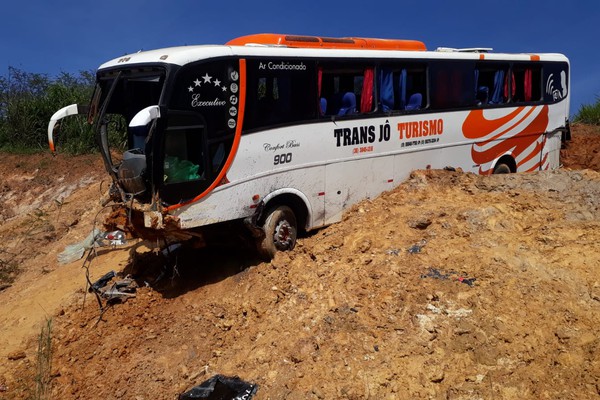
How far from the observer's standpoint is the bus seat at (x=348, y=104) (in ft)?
28.3

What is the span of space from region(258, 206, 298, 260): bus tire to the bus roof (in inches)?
82.7

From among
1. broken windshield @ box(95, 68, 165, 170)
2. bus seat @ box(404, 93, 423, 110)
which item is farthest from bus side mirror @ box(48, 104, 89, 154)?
bus seat @ box(404, 93, 423, 110)

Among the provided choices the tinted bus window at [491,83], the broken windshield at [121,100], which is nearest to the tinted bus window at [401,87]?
the tinted bus window at [491,83]

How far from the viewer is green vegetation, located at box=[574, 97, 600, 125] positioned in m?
18.3

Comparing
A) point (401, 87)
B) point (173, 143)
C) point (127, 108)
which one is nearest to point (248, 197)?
point (173, 143)

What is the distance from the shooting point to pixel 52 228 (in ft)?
38.5

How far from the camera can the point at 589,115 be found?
18562 mm

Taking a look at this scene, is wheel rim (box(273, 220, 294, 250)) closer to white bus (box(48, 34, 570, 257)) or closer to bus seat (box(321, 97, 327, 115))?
white bus (box(48, 34, 570, 257))

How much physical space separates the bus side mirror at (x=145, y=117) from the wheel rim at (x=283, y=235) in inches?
92.2

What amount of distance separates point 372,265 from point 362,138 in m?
2.59

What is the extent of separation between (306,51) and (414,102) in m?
2.49

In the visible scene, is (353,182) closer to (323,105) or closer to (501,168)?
(323,105)

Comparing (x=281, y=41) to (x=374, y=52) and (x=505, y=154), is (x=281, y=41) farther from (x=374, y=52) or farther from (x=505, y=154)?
(x=505, y=154)

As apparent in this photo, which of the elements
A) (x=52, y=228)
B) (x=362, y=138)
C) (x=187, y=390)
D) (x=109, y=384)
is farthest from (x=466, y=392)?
(x=52, y=228)
